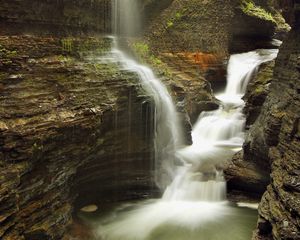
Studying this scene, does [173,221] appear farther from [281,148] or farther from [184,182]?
[281,148]

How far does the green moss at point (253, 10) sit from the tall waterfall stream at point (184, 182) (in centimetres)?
542

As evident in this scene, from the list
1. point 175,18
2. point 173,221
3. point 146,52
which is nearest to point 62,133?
point 173,221

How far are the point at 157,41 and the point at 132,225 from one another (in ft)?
35.2

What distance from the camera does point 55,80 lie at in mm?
7898

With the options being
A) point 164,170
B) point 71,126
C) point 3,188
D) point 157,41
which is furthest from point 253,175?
point 157,41

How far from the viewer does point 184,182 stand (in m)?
10.2

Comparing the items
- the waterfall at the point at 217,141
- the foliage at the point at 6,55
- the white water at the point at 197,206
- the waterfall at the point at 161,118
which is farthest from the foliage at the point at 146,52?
the foliage at the point at 6,55

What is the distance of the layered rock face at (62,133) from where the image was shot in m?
6.51

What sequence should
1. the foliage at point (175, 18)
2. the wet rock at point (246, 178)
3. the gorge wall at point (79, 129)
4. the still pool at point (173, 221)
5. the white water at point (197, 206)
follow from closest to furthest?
1. the gorge wall at point (79, 129)
2. the still pool at point (173, 221)
3. the white water at point (197, 206)
4. the wet rock at point (246, 178)
5. the foliage at point (175, 18)

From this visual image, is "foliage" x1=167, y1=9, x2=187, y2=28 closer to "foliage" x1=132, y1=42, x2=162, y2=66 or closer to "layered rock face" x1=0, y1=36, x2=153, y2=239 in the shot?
"foliage" x1=132, y1=42, x2=162, y2=66

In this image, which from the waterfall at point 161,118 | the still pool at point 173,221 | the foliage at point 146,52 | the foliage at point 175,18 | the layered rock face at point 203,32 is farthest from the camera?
the foliage at point 175,18

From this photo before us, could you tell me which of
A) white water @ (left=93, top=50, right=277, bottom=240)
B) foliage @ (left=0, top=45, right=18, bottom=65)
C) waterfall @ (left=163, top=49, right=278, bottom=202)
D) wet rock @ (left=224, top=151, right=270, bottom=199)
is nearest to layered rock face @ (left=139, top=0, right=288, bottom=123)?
waterfall @ (left=163, top=49, right=278, bottom=202)

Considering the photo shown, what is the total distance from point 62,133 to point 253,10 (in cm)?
1446

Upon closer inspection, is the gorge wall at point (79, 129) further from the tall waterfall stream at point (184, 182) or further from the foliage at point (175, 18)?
the foliage at point (175, 18)
